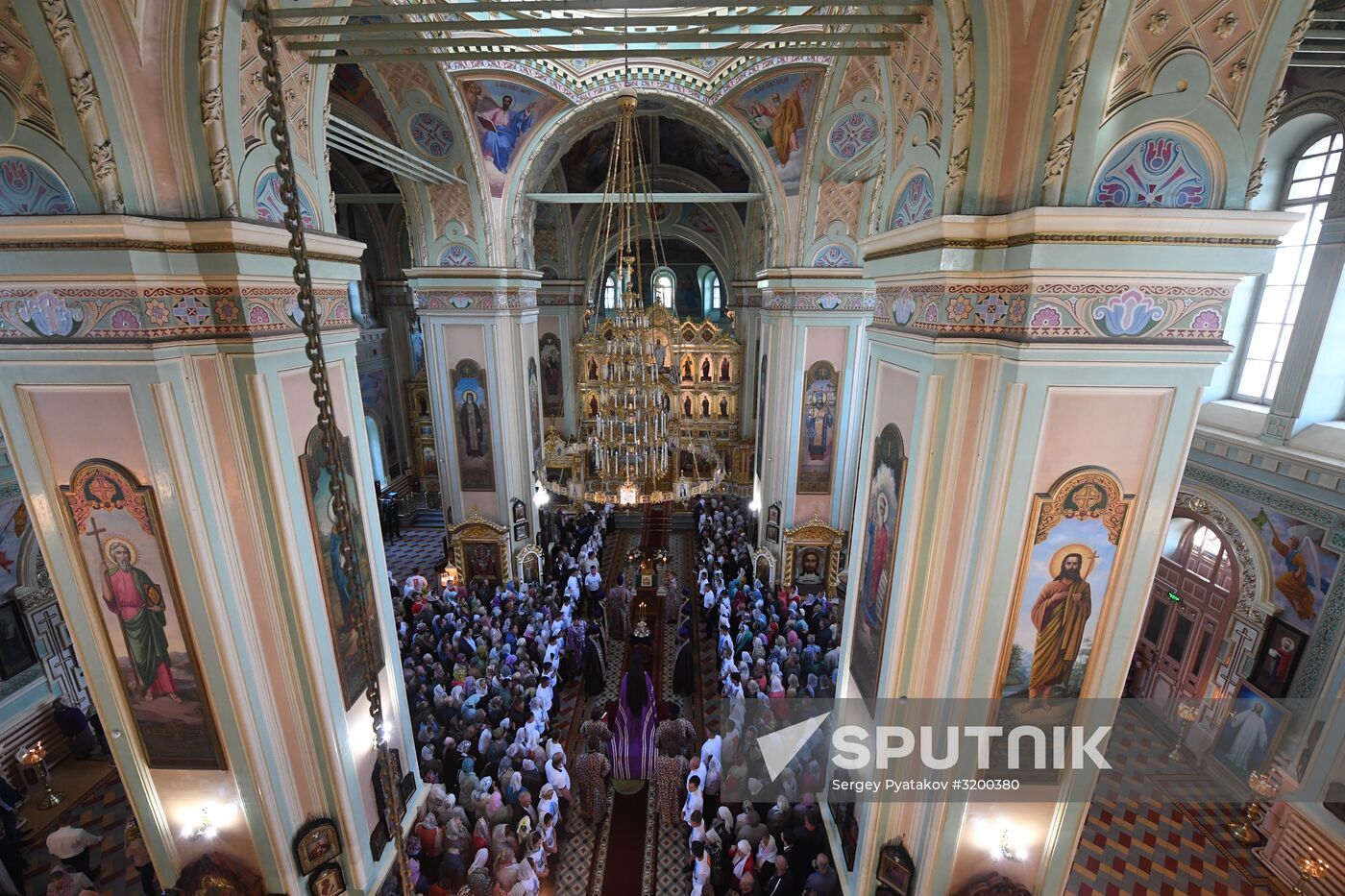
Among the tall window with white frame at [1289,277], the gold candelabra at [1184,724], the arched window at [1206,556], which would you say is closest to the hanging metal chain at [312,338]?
the tall window with white frame at [1289,277]

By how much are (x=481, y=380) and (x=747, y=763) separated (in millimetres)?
7386

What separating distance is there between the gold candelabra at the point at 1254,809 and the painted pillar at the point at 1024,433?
12.5 ft

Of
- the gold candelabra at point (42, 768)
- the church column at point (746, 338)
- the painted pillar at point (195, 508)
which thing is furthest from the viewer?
the church column at point (746, 338)

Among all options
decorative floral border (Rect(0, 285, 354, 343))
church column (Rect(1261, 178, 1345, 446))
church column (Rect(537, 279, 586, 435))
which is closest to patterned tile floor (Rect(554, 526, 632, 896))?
decorative floral border (Rect(0, 285, 354, 343))

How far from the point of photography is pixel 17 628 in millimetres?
7434

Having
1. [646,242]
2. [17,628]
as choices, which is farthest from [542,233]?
[17,628]

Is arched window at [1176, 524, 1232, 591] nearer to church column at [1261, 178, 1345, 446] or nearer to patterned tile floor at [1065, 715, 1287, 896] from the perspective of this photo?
church column at [1261, 178, 1345, 446]

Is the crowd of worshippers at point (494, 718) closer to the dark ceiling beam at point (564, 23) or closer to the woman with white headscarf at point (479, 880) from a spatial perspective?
the woman with white headscarf at point (479, 880)

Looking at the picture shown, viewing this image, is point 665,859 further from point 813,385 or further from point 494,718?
point 813,385

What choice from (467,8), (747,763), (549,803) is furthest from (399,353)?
(467,8)

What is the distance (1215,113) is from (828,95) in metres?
5.73

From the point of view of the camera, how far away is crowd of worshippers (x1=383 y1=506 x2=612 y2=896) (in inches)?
228

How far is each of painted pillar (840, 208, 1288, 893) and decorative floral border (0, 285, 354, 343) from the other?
456 cm

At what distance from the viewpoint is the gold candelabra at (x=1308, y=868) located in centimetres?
581
